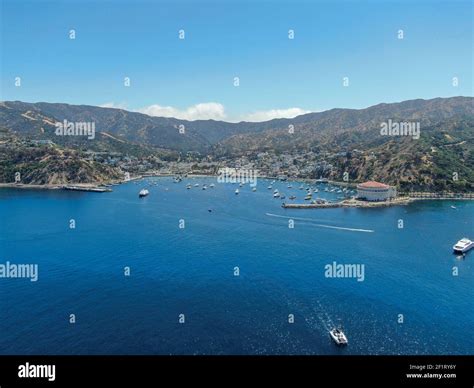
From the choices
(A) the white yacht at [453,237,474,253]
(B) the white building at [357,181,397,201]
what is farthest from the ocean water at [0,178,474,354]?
(B) the white building at [357,181,397,201]

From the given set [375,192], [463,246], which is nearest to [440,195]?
[375,192]

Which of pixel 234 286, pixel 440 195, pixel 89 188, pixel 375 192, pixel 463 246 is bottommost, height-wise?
pixel 234 286

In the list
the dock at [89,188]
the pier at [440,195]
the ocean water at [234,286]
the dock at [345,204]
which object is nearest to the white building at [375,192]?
the dock at [345,204]

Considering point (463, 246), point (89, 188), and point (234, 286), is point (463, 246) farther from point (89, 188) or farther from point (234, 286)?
point (89, 188)

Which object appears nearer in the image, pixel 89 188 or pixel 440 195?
pixel 440 195
